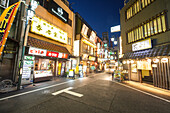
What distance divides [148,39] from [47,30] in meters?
15.2

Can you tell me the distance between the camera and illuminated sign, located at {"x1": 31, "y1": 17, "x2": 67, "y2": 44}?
11008 millimetres

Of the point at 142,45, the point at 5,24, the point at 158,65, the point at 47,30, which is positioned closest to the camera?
the point at 5,24

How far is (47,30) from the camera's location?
12781 mm

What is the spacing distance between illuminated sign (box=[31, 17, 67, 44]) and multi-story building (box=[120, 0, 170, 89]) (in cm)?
1259

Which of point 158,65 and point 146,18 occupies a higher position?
point 146,18

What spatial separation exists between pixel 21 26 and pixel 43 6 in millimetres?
5801

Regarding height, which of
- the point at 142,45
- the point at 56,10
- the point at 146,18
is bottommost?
the point at 142,45

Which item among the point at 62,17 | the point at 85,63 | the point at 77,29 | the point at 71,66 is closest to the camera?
the point at 62,17

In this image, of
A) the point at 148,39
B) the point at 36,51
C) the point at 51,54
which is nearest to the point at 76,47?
the point at 51,54

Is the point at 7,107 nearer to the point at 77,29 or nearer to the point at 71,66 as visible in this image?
the point at 71,66

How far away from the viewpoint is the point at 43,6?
12820 millimetres

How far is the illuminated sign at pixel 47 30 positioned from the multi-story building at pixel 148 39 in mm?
12586

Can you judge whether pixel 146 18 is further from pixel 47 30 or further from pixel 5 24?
pixel 5 24

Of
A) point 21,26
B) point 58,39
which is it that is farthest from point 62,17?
point 21,26
